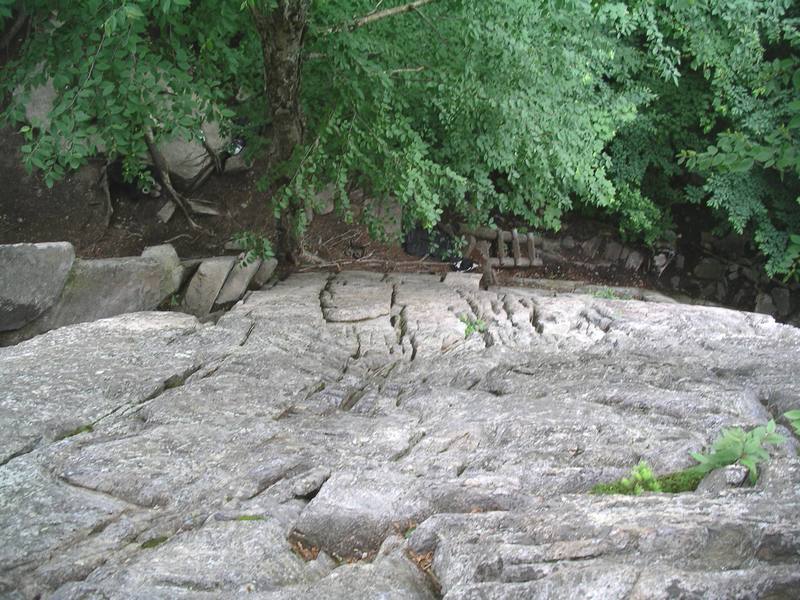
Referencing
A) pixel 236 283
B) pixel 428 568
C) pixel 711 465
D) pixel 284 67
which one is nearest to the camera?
pixel 428 568

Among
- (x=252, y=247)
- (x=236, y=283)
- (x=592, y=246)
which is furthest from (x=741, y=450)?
(x=592, y=246)

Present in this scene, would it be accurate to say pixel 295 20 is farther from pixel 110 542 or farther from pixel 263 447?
pixel 110 542

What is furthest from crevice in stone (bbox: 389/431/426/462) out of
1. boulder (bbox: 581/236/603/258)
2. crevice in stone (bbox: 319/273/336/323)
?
boulder (bbox: 581/236/603/258)

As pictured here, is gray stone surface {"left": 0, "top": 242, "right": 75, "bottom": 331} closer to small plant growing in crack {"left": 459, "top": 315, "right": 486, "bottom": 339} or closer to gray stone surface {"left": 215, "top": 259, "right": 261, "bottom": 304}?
gray stone surface {"left": 215, "top": 259, "right": 261, "bottom": 304}

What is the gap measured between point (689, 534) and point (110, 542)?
2205 millimetres

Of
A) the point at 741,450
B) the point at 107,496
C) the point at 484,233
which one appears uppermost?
the point at 484,233

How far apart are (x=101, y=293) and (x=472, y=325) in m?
3.70

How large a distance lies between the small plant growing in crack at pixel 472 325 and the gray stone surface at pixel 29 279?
12.3 ft

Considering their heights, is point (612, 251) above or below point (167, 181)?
below

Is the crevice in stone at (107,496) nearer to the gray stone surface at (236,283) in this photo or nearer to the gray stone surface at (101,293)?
the gray stone surface at (101,293)

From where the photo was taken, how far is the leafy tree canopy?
604cm

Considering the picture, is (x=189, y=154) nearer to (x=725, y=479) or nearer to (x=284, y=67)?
(x=284, y=67)

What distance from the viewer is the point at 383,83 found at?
6.87m

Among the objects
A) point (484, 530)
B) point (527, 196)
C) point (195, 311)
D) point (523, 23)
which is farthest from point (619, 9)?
point (484, 530)
